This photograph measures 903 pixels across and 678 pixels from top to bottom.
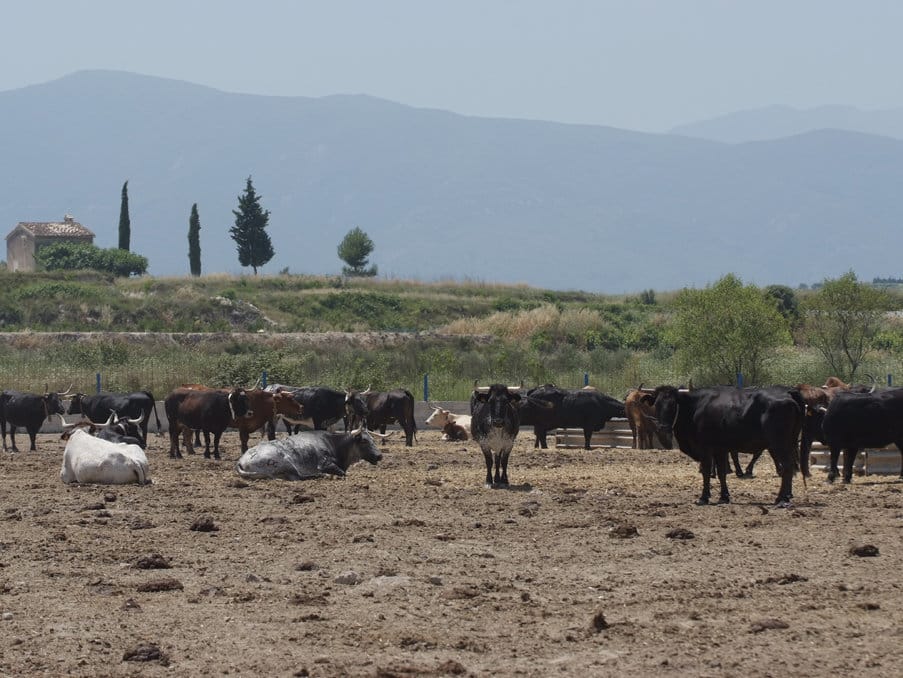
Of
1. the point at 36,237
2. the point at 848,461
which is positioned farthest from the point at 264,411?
the point at 36,237

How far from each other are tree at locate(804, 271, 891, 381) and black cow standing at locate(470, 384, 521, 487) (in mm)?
29062

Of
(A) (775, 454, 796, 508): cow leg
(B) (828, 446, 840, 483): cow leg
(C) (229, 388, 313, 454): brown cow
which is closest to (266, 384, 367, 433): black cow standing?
(C) (229, 388, 313, 454): brown cow

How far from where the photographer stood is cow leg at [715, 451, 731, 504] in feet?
63.4

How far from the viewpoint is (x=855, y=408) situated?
873 inches

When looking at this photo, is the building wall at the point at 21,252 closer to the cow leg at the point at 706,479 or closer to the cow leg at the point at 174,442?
the cow leg at the point at 174,442

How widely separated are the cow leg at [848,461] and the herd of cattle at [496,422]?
0.07 feet

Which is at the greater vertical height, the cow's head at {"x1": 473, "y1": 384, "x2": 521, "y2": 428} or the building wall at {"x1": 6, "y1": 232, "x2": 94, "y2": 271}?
the building wall at {"x1": 6, "y1": 232, "x2": 94, "y2": 271}

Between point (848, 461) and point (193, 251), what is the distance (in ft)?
295

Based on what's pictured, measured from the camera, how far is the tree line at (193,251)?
101m

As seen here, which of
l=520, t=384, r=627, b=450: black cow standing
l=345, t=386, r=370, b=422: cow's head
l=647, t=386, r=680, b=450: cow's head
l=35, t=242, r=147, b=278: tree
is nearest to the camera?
l=647, t=386, r=680, b=450: cow's head

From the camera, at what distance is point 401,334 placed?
246 ft

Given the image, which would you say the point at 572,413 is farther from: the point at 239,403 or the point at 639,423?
the point at 239,403

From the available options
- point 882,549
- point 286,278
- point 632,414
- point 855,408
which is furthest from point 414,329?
point 882,549

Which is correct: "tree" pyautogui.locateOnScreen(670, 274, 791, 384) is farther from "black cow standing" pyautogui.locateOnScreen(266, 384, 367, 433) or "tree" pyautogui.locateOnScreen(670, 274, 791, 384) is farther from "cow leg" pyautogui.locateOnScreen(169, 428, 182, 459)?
"cow leg" pyautogui.locateOnScreen(169, 428, 182, 459)
